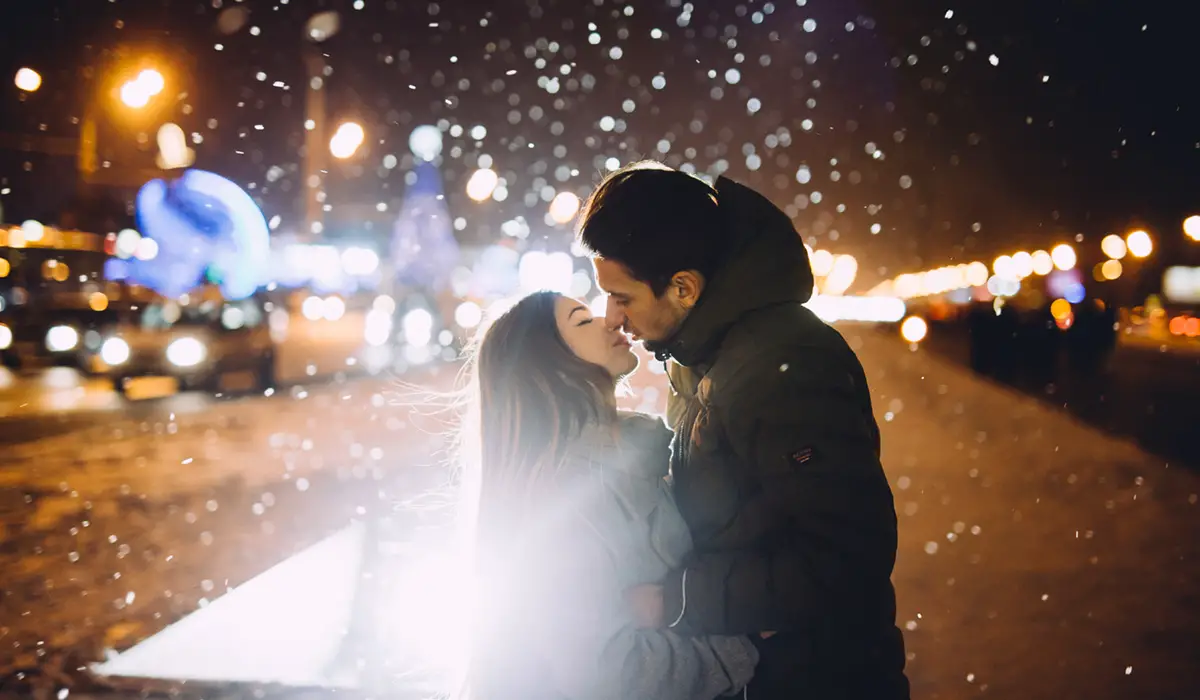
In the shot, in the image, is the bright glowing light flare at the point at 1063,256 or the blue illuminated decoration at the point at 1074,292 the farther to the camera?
the bright glowing light flare at the point at 1063,256

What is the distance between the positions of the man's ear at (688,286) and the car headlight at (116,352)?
1706cm

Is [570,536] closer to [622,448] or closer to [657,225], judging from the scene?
[622,448]

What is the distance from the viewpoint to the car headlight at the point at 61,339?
1980cm

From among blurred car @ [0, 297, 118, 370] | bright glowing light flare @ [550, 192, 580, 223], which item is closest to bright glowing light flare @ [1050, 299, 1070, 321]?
bright glowing light flare @ [550, 192, 580, 223]

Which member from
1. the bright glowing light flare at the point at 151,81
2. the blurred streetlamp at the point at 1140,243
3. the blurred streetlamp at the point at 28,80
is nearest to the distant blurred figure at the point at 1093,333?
the bright glowing light flare at the point at 151,81

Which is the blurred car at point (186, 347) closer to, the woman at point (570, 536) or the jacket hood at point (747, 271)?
the woman at point (570, 536)

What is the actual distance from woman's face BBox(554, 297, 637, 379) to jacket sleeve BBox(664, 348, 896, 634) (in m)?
0.48

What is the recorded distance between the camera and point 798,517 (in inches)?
77.5

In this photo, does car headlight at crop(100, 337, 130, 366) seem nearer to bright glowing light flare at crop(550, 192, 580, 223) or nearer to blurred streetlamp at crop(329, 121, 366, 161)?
blurred streetlamp at crop(329, 121, 366, 161)

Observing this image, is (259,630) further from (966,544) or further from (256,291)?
(256,291)

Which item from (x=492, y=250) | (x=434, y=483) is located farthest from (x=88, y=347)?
(x=492, y=250)

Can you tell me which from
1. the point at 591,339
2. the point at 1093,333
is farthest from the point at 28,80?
the point at 591,339

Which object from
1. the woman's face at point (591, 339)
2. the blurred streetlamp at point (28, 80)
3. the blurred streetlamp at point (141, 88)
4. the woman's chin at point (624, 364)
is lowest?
the woman's chin at point (624, 364)

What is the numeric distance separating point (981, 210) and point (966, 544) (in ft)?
240
